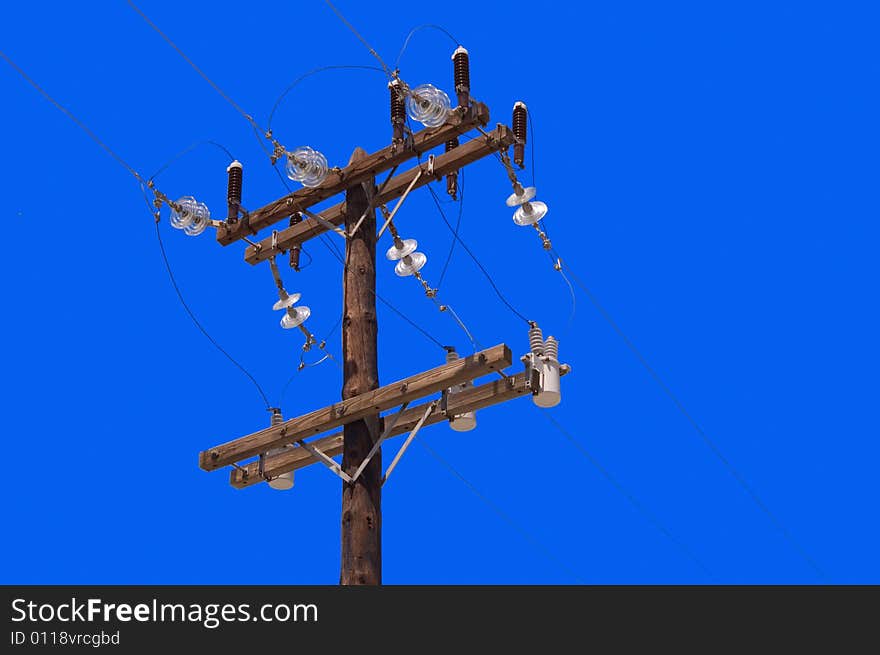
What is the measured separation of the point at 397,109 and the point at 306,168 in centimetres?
89

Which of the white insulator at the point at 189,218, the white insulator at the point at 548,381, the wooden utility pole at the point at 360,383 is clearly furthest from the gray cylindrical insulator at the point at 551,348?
the white insulator at the point at 189,218

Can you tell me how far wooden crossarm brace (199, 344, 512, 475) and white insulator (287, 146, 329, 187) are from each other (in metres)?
1.96

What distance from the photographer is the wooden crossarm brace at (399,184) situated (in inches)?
568

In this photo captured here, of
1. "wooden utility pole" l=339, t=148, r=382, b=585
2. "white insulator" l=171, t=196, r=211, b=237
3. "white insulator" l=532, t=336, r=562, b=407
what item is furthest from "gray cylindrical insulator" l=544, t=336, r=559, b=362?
"white insulator" l=171, t=196, r=211, b=237

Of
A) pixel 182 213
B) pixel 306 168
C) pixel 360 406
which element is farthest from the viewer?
pixel 182 213

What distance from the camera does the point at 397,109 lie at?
47.5 ft

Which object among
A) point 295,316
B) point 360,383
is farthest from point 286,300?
point 360,383

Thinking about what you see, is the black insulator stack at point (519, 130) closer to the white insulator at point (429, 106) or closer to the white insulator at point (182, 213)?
the white insulator at point (429, 106)

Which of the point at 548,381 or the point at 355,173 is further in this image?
the point at 355,173

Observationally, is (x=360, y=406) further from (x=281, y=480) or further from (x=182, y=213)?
(x=182, y=213)

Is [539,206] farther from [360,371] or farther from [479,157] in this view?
[360,371]

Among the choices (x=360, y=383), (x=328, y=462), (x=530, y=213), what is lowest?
(x=328, y=462)

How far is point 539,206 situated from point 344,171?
1560 mm
